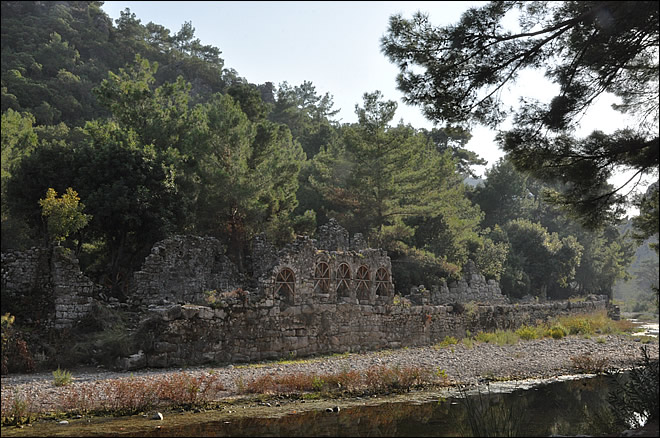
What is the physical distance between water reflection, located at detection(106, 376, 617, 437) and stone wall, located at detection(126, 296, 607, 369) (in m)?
5.47

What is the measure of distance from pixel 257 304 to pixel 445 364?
5.51m

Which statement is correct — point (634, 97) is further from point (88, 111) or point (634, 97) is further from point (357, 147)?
point (88, 111)

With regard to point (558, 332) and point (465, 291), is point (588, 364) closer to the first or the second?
point (558, 332)

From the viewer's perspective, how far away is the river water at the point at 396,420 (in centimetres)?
767

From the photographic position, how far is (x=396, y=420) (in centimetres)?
873

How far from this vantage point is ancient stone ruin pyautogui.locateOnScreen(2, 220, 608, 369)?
13891mm

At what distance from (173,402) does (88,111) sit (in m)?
44.7

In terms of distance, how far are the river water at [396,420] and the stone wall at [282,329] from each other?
4.40 meters

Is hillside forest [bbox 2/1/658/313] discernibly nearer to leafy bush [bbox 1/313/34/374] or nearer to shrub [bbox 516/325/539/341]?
leafy bush [bbox 1/313/34/374]

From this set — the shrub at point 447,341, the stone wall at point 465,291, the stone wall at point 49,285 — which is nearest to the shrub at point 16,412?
the stone wall at point 49,285

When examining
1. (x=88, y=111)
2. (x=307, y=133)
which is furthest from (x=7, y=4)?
(x=307, y=133)

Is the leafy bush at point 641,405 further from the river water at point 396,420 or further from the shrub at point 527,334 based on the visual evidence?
the shrub at point 527,334

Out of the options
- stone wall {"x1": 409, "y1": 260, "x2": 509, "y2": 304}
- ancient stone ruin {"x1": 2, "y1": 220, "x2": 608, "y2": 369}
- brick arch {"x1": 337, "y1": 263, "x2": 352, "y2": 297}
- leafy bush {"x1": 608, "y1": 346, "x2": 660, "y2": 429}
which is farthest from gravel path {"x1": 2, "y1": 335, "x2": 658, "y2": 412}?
stone wall {"x1": 409, "y1": 260, "x2": 509, "y2": 304}

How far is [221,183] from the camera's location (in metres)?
24.6
